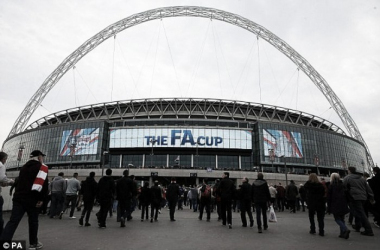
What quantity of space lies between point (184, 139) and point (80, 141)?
27.0 metres

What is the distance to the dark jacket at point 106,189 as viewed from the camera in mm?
9750

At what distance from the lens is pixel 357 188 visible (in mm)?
8664

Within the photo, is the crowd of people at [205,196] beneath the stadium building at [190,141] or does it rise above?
beneath

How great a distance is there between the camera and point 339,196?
8.14m

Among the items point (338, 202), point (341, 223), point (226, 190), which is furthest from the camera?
point (226, 190)

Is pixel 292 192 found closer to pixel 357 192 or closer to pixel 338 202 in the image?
pixel 357 192

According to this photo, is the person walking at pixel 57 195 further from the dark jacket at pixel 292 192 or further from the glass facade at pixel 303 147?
the glass facade at pixel 303 147

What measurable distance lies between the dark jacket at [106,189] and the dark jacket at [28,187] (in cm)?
422

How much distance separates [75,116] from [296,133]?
63951mm

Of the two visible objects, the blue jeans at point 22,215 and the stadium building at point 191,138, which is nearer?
the blue jeans at point 22,215

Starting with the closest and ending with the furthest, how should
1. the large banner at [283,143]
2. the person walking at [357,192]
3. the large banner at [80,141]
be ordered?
1. the person walking at [357,192]
2. the large banner at [283,143]
3. the large banner at [80,141]

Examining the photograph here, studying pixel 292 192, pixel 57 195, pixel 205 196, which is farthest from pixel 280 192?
pixel 57 195

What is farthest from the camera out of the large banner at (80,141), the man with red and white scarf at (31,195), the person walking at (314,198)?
the large banner at (80,141)

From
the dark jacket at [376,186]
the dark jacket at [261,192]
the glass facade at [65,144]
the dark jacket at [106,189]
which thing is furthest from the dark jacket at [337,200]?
the glass facade at [65,144]
